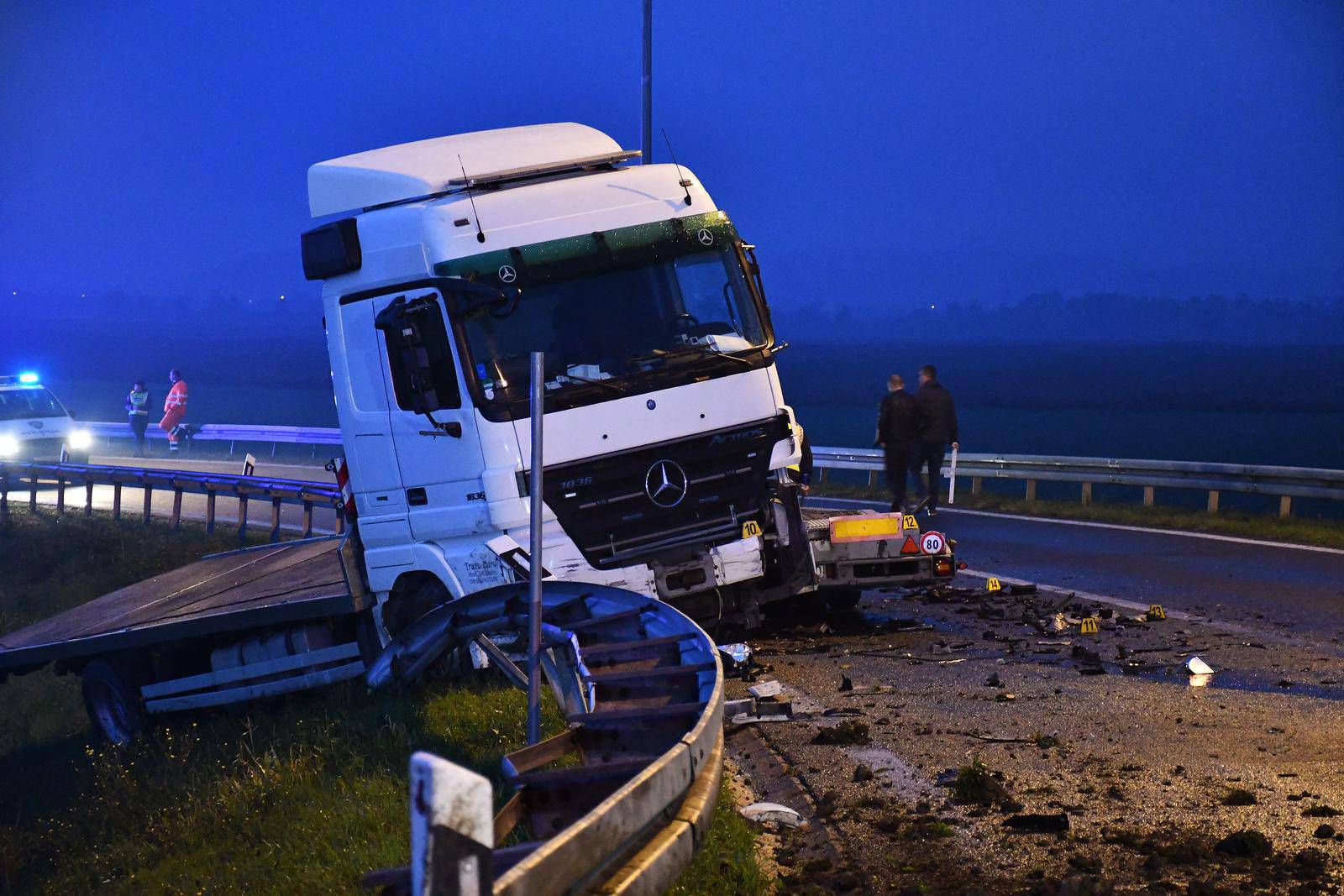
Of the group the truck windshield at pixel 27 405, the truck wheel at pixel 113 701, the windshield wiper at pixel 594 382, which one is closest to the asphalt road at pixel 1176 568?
the windshield wiper at pixel 594 382

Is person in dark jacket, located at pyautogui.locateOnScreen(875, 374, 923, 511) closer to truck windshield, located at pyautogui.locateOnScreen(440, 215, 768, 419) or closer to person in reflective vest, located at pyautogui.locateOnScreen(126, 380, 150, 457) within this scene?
truck windshield, located at pyautogui.locateOnScreen(440, 215, 768, 419)

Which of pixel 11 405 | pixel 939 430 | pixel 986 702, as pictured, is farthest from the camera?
pixel 11 405

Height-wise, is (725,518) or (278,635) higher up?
(725,518)

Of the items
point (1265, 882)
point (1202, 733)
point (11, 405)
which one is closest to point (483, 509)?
point (1202, 733)

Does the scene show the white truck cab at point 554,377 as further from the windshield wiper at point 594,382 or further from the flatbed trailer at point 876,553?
the flatbed trailer at point 876,553

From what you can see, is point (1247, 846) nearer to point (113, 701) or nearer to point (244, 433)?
point (113, 701)

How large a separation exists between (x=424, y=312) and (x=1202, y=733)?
497 centimetres

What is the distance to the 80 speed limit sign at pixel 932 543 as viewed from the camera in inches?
409

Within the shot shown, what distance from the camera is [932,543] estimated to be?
34.2 feet

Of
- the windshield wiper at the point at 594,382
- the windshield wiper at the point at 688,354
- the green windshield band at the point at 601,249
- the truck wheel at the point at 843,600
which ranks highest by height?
the green windshield band at the point at 601,249

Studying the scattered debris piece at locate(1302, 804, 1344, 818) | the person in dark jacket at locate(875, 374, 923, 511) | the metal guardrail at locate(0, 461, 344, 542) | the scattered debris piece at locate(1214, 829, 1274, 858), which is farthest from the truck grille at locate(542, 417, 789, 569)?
the person in dark jacket at locate(875, 374, 923, 511)

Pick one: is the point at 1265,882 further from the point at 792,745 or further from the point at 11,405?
the point at 11,405

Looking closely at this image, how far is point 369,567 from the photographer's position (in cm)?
962

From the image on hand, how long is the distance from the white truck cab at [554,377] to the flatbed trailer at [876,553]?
1.34 ft
